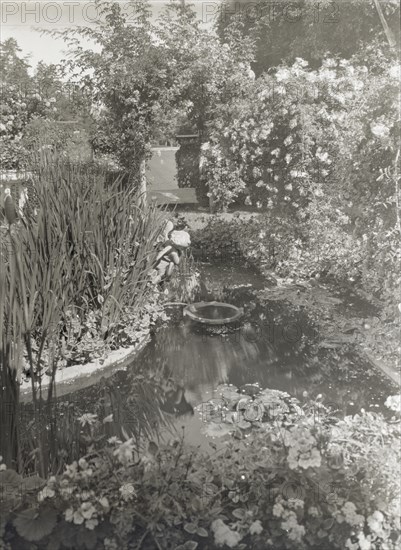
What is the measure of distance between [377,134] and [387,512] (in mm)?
2917

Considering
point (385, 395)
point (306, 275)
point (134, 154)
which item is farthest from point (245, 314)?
point (134, 154)

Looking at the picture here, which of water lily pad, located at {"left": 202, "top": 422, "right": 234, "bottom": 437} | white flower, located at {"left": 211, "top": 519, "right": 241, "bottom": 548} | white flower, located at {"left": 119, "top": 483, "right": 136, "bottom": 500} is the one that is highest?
white flower, located at {"left": 119, "top": 483, "right": 136, "bottom": 500}

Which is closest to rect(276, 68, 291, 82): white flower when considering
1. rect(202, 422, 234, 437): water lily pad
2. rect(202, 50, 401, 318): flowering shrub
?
rect(202, 50, 401, 318): flowering shrub

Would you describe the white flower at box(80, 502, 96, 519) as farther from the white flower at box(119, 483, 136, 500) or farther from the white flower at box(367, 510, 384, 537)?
the white flower at box(367, 510, 384, 537)

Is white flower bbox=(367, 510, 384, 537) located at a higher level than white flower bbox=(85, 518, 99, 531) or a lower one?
lower

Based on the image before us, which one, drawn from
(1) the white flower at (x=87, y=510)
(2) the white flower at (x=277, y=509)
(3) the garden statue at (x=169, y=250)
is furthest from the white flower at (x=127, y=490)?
(3) the garden statue at (x=169, y=250)

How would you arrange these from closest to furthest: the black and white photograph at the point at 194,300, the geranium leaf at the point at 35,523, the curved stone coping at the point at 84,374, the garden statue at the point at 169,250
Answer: the geranium leaf at the point at 35,523
the black and white photograph at the point at 194,300
the curved stone coping at the point at 84,374
the garden statue at the point at 169,250

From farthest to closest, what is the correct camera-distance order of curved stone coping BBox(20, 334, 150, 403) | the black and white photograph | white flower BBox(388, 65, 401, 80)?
white flower BBox(388, 65, 401, 80) → curved stone coping BBox(20, 334, 150, 403) → the black and white photograph

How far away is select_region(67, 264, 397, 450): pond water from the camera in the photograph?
335cm

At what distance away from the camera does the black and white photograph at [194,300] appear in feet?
6.64

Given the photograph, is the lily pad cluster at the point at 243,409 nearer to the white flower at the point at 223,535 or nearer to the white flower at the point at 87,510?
the white flower at the point at 223,535

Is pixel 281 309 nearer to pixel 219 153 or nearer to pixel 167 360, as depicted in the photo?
pixel 167 360

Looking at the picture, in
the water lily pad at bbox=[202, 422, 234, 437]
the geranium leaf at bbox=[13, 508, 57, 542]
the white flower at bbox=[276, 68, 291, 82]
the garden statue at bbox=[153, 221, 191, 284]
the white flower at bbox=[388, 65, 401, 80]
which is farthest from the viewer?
the white flower at bbox=[276, 68, 291, 82]

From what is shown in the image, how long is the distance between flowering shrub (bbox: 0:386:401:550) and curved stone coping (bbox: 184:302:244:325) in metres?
2.36
